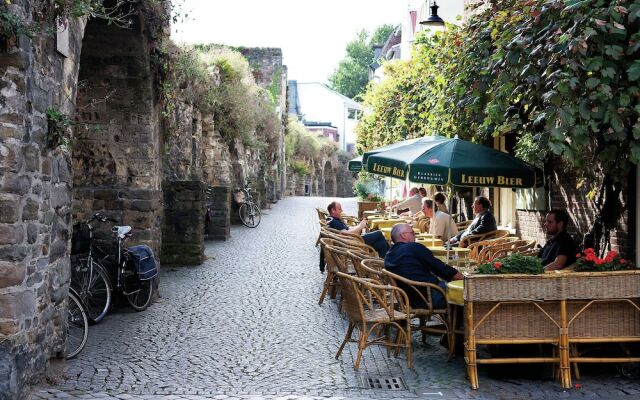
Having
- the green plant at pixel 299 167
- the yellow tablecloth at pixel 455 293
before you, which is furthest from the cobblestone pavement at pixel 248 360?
the green plant at pixel 299 167

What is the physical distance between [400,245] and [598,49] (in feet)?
7.69

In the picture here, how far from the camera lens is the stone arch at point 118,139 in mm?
9984

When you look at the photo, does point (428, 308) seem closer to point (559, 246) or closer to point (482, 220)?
point (559, 246)

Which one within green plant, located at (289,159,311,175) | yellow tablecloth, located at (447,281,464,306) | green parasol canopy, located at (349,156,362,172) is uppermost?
green plant, located at (289,159,311,175)

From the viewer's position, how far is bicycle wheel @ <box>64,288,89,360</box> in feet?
23.0

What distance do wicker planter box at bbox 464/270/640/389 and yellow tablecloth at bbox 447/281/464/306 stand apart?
0.44m

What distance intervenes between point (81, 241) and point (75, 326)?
41.0 inches

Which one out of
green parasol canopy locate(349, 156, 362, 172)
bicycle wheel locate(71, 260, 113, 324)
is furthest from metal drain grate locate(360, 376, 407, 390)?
green parasol canopy locate(349, 156, 362, 172)

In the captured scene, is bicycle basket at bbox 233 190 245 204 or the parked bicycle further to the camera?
bicycle basket at bbox 233 190 245 204

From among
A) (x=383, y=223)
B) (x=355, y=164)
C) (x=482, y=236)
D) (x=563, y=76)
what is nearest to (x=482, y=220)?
(x=482, y=236)

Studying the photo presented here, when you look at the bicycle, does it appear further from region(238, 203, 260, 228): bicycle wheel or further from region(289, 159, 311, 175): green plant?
region(289, 159, 311, 175): green plant

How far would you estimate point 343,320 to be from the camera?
8.67 metres

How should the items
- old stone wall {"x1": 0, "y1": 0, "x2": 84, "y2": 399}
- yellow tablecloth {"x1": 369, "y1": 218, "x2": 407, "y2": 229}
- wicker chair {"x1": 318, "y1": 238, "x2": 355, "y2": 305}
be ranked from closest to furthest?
old stone wall {"x1": 0, "y1": 0, "x2": 84, "y2": 399} < wicker chair {"x1": 318, "y1": 238, "x2": 355, "y2": 305} < yellow tablecloth {"x1": 369, "y1": 218, "x2": 407, "y2": 229}

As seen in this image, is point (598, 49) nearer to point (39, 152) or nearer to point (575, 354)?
point (575, 354)
